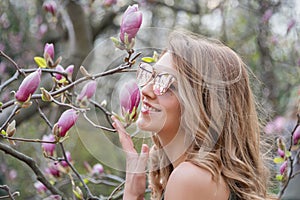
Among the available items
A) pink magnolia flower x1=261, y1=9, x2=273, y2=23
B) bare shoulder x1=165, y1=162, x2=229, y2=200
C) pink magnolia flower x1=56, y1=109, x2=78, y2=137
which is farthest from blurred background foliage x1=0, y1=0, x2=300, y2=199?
bare shoulder x1=165, y1=162, x2=229, y2=200

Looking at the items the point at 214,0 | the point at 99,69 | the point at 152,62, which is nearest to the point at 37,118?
the point at 214,0

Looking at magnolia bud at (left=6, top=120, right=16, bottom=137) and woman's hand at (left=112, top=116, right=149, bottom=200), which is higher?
magnolia bud at (left=6, top=120, right=16, bottom=137)

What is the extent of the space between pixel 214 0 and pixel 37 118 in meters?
1.16

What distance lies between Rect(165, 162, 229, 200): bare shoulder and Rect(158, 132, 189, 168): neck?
64mm

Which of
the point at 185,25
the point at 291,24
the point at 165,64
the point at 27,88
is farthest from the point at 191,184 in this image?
the point at 185,25

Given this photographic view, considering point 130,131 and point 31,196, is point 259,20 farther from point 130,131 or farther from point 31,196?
point 130,131

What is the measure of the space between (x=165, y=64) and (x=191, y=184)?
234 millimetres

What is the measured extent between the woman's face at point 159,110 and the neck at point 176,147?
0.03 metres

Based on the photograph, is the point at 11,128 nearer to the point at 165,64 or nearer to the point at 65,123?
the point at 65,123

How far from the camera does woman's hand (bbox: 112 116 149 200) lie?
113 cm

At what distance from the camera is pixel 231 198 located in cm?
113

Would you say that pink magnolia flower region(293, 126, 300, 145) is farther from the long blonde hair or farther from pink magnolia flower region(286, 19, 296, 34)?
pink magnolia flower region(286, 19, 296, 34)

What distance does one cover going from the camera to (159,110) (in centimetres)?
108

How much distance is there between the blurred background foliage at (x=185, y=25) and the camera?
9.39 ft
